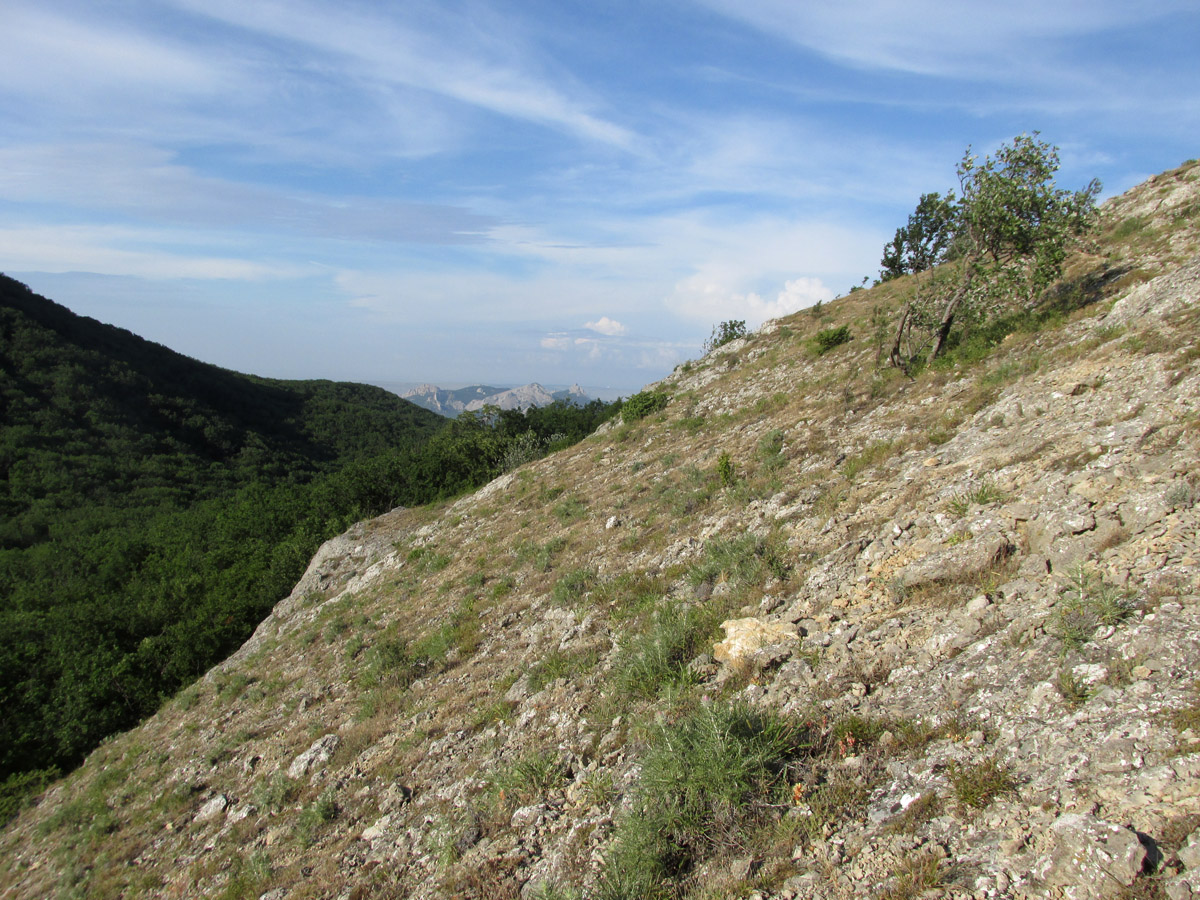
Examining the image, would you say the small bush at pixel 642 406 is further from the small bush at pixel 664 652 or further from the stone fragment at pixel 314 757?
the stone fragment at pixel 314 757

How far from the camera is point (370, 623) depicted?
48.1 feet

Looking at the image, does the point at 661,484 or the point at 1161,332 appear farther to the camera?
the point at 661,484

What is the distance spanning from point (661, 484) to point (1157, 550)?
10.1 m

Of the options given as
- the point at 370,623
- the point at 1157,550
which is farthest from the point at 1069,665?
the point at 370,623

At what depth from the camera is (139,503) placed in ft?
210

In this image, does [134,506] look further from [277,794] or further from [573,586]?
[573,586]

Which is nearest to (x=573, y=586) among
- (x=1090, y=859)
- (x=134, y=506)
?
(x=1090, y=859)

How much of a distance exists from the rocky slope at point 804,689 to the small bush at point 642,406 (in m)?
9.43

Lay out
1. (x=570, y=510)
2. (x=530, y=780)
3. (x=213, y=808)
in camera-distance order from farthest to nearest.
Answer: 1. (x=570, y=510)
2. (x=213, y=808)
3. (x=530, y=780)

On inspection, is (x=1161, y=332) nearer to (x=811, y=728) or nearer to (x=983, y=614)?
(x=983, y=614)

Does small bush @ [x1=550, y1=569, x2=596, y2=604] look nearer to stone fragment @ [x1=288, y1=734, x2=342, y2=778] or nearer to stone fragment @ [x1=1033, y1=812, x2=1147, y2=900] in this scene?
stone fragment @ [x1=288, y1=734, x2=342, y2=778]

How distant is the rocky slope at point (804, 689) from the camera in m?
3.77

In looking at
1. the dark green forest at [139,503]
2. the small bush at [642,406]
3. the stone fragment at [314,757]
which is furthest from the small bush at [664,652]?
the dark green forest at [139,503]

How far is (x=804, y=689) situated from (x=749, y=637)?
3.60 feet
